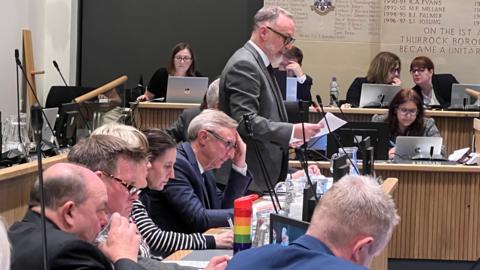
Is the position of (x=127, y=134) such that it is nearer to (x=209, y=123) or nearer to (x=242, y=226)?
(x=242, y=226)

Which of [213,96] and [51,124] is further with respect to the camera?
[51,124]

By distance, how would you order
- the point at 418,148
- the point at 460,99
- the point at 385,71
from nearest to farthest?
the point at 418,148 < the point at 460,99 < the point at 385,71

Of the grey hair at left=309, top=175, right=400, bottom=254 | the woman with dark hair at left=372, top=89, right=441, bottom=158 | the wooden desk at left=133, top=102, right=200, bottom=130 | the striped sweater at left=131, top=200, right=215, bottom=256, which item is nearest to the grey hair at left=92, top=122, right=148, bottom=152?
the striped sweater at left=131, top=200, right=215, bottom=256

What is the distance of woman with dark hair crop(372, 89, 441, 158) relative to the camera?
6680 millimetres

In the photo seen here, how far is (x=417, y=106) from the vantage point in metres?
6.70

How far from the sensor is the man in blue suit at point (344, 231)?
193 cm

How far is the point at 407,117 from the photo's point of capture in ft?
22.0

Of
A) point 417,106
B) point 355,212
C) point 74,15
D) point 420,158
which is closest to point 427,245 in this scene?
point 420,158

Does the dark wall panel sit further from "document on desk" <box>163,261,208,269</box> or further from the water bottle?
the water bottle

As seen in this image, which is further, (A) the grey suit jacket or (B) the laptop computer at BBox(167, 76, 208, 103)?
(B) the laptop computer at BBox(167, 76, 208, 103)

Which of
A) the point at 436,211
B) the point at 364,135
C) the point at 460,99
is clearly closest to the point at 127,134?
the point at 364,135

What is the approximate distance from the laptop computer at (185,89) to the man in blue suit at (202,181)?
371 cm

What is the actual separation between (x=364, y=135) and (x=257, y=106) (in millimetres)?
1518

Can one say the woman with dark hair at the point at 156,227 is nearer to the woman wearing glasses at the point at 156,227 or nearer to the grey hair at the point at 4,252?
the woman wearing glasses at the point at 156,227
